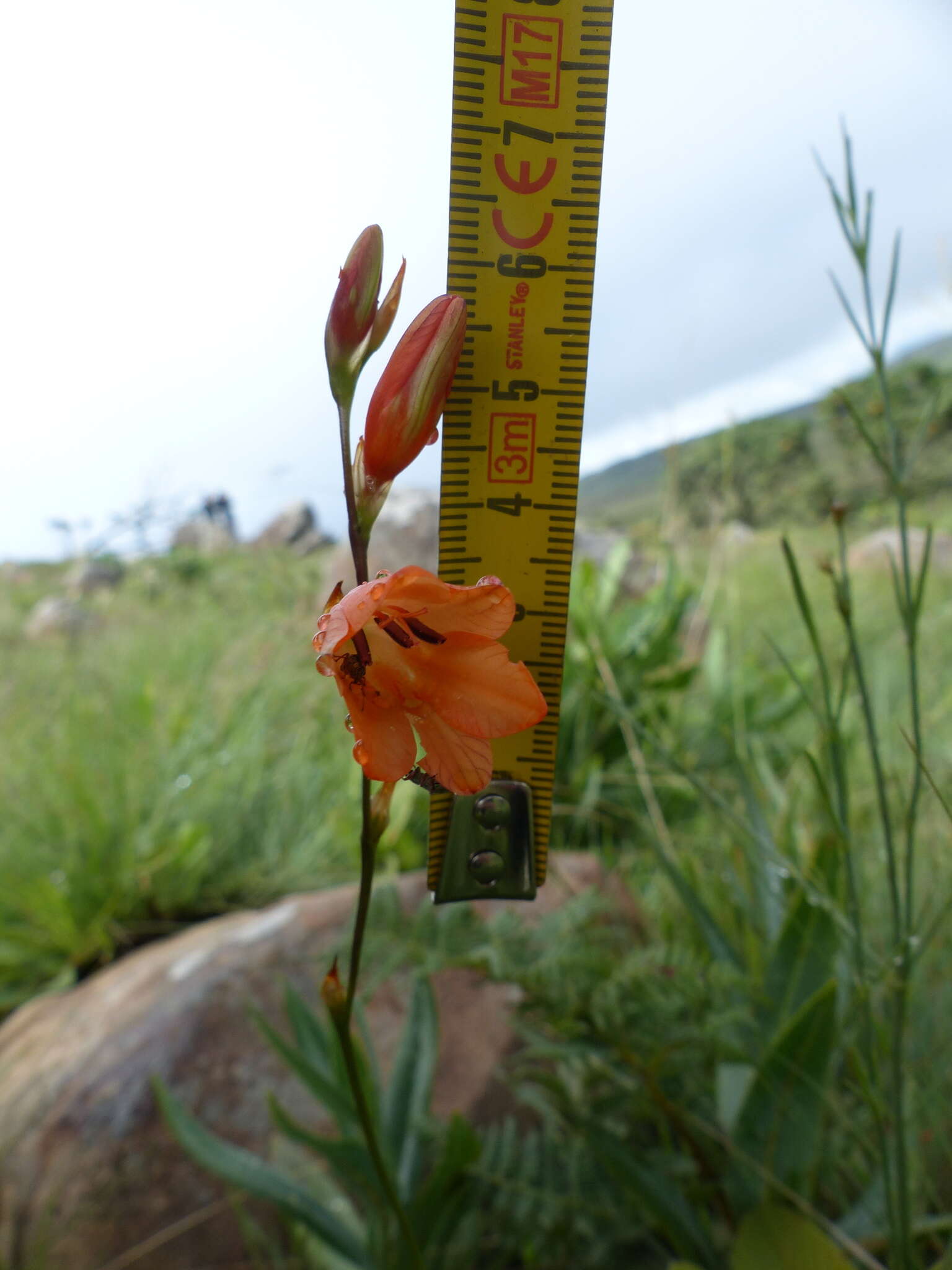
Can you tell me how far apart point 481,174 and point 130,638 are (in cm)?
227

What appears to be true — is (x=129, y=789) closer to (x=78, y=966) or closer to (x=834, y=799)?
(x=78, y=966)

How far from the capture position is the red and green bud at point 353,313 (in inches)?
15.5

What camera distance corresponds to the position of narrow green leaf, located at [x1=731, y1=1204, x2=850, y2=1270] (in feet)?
1.93

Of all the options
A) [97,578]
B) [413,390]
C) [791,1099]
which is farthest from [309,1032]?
[97,578]

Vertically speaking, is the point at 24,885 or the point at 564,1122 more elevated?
the point at 564,1122

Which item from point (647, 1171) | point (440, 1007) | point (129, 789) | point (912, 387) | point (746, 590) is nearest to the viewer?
point (647, 1171)

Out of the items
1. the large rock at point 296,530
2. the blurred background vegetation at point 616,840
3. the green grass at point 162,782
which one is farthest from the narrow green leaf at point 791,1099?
the large rock at point 296,530

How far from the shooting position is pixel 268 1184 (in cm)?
70

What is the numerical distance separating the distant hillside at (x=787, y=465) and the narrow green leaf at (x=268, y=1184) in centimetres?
62

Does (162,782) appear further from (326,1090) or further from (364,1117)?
(364,1117)

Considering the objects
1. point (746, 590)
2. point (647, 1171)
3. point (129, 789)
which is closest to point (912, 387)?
point (746, 590)

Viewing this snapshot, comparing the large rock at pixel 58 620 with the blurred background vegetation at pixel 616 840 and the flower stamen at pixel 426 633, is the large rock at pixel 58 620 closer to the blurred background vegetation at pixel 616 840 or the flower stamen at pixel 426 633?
the blurred background vegetation at pixel 616 840

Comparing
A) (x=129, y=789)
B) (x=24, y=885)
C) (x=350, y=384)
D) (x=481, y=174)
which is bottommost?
(x=24, y=885)

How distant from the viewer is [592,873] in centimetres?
129
